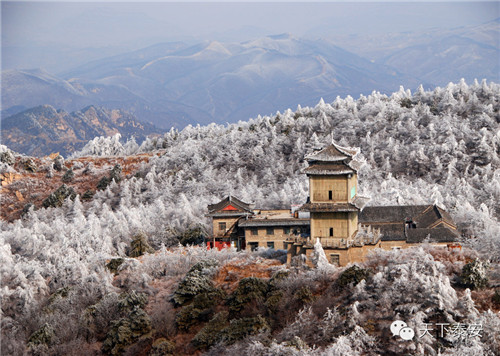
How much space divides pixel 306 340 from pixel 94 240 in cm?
3930

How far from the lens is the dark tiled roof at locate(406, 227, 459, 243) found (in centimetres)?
5372

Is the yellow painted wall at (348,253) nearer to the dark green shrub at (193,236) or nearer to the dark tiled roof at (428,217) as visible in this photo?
the dark tiled roof at (428,217)

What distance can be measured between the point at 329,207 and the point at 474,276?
38.4ft

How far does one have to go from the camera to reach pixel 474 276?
41.3 m

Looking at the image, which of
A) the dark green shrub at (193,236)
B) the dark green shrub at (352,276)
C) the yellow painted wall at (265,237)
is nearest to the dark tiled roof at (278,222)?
the yellow painted wall at (265,237)

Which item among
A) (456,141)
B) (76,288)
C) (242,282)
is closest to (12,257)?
(76,288)

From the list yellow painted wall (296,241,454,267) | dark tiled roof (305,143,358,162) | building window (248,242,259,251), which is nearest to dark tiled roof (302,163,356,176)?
dark tiled roof (305,143,358,162)

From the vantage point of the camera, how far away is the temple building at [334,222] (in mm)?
49344

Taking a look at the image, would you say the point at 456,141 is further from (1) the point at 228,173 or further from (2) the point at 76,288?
(2) the point at 76,288

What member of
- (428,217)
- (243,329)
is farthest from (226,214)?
(243,329)

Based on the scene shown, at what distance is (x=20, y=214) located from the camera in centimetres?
10406

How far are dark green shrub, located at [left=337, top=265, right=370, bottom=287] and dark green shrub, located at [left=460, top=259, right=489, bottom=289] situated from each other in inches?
229

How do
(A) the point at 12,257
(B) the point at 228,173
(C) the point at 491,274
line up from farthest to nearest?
(B) the point at 228,173 < (A) the point at 12,257 < (C) the point at 491,274

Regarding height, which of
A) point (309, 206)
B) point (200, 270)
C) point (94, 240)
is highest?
point (309, 206)
